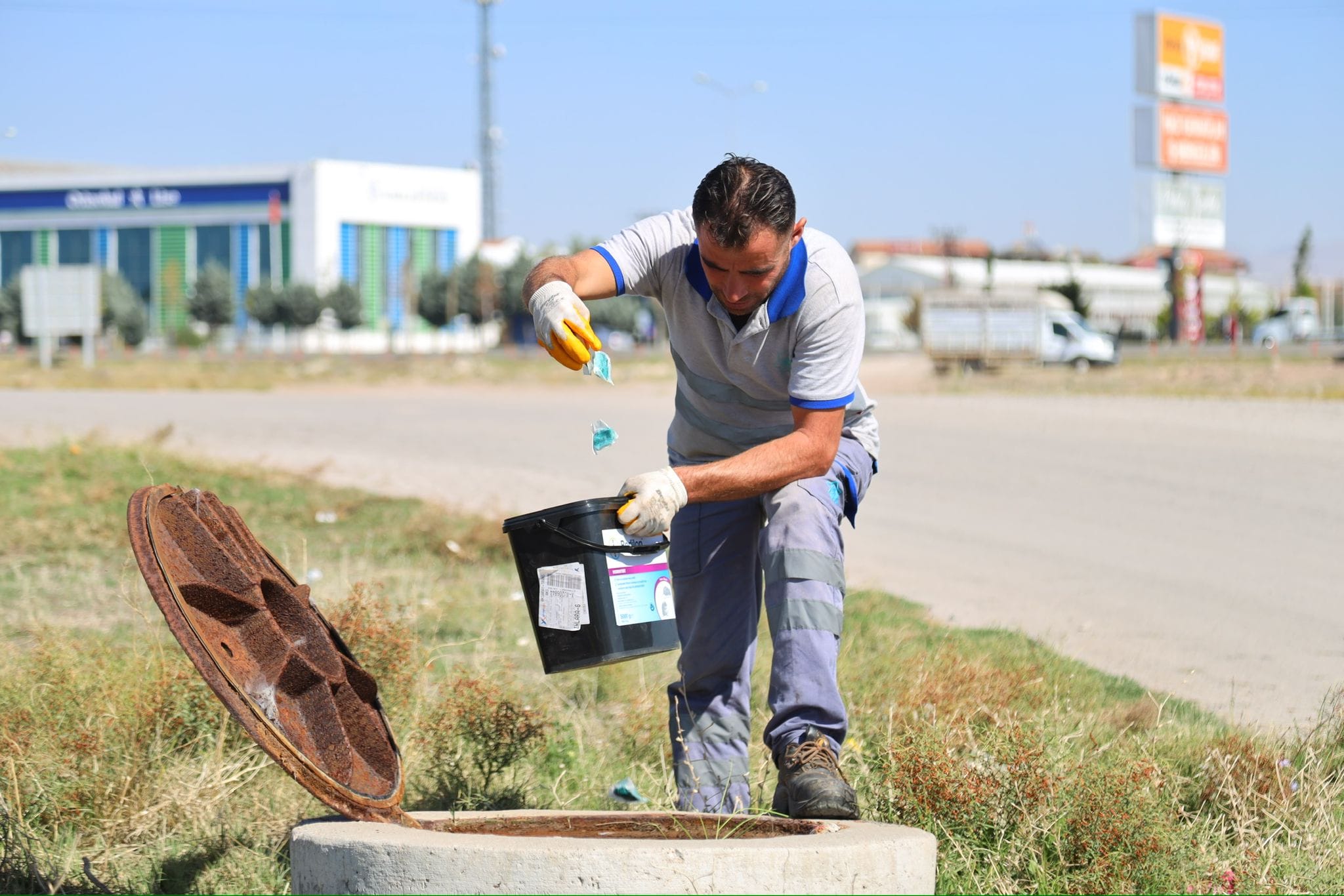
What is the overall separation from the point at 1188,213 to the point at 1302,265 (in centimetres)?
3536

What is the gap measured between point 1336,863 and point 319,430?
14432 millimetres

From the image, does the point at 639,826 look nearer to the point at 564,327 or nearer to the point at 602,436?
the point at 602,436

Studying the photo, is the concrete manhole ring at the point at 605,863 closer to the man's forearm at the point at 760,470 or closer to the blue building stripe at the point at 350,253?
the man's forearm at the point at 760,470

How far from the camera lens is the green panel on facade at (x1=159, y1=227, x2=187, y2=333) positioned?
8119 centimetres

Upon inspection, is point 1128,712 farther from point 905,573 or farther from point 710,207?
point 905,573

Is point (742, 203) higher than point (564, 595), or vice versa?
point (742, 203)

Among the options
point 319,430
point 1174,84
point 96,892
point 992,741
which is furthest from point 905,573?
point 1174,84

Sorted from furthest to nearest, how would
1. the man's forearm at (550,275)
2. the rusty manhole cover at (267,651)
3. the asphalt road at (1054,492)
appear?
the asphalt road at (1054,492) → the man's forearm at (550,275) → the rusty manhole cover at (267,651)

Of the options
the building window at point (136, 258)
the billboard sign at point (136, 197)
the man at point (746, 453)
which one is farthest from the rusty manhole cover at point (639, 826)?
the building window at point (136, 258)

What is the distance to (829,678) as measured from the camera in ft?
11.4

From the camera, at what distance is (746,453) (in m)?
3.61

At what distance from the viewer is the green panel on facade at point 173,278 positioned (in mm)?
81188

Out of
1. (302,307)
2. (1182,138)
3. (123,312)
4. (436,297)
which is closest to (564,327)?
(1182,138)

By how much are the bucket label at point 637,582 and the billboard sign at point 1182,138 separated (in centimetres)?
4303
